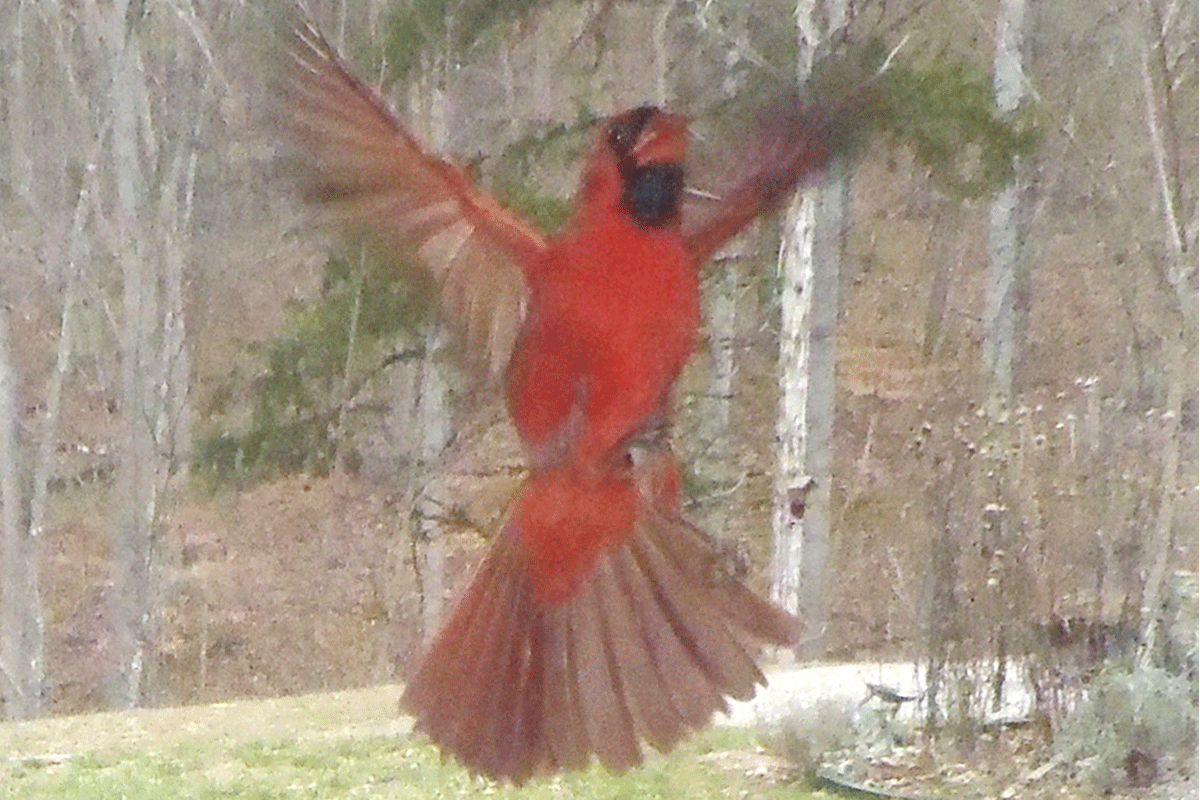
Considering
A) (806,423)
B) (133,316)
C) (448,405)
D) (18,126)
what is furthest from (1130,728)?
(18,126)

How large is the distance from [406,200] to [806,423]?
597 millimetres

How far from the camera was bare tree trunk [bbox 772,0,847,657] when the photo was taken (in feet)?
4.14

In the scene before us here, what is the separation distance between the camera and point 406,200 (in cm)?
76

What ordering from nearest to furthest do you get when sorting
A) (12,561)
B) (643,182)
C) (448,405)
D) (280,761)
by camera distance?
(643,182)
(448,405)
(280,761)
(12,561)

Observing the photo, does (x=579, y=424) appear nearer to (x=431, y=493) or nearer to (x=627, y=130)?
(x=627, y=130)

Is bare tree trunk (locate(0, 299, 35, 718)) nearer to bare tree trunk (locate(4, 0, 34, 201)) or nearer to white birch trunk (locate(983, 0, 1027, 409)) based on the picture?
bare tree trunk (locate(4, 0, 34, 201))

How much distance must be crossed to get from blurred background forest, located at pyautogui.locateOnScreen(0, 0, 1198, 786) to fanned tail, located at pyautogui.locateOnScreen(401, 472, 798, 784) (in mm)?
297

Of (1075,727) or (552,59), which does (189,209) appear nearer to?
(552,59)

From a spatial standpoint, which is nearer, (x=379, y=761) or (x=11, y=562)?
(x=379, y=761)

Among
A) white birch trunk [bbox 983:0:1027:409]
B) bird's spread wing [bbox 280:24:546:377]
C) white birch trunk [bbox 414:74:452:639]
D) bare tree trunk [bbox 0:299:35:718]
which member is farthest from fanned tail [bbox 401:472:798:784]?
bare tree trunk [bbox 0:299:35:718]

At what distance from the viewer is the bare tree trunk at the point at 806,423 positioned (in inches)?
49.7

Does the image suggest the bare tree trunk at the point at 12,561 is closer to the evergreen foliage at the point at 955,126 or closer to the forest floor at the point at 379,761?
the forest floor at the point at 379,761

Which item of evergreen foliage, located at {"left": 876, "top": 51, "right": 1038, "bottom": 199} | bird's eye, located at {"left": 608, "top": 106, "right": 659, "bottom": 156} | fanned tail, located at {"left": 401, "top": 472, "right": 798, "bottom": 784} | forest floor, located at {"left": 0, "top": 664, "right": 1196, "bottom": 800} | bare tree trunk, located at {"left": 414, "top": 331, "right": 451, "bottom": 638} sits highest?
evergreen foliage, located at {"left": 876, "top": 51, "right": 1038, "bottom": 199}

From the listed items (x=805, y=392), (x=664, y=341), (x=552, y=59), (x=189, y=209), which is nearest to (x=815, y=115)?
(x=664, y=341)
